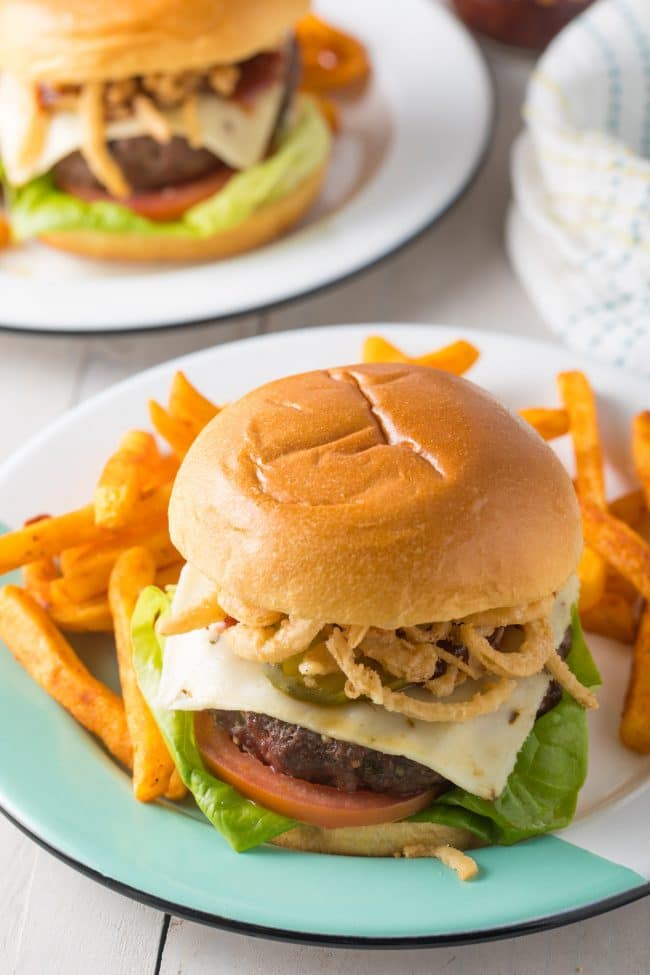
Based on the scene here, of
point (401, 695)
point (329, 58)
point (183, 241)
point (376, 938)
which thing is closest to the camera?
point (376, 938)

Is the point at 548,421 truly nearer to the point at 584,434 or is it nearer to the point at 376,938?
the point at 584,434

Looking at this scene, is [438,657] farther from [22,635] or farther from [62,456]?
[62,456]

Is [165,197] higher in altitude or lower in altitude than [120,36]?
lower

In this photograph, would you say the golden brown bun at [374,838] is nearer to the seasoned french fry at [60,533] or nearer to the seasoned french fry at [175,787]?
the seasoned french fry at [175,787]

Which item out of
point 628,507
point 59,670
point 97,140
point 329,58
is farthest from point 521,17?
point 59,670

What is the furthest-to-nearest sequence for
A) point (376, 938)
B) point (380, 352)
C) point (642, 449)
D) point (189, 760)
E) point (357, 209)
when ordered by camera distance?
point (357, 209) < point (380, 352) < point (642, 449) < point (189, 760) < point (376, 938)

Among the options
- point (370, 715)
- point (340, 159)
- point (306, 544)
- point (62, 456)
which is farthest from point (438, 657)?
point (340, 159)

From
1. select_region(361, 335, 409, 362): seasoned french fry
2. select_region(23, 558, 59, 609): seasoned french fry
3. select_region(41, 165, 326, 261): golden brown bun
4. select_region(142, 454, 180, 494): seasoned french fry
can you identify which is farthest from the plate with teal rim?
select_region(41, 165, 326, 261): golden brown bun

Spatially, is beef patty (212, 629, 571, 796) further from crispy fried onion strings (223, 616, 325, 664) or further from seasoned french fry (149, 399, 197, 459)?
seasoned french fry (149, 399, 197, 459)
